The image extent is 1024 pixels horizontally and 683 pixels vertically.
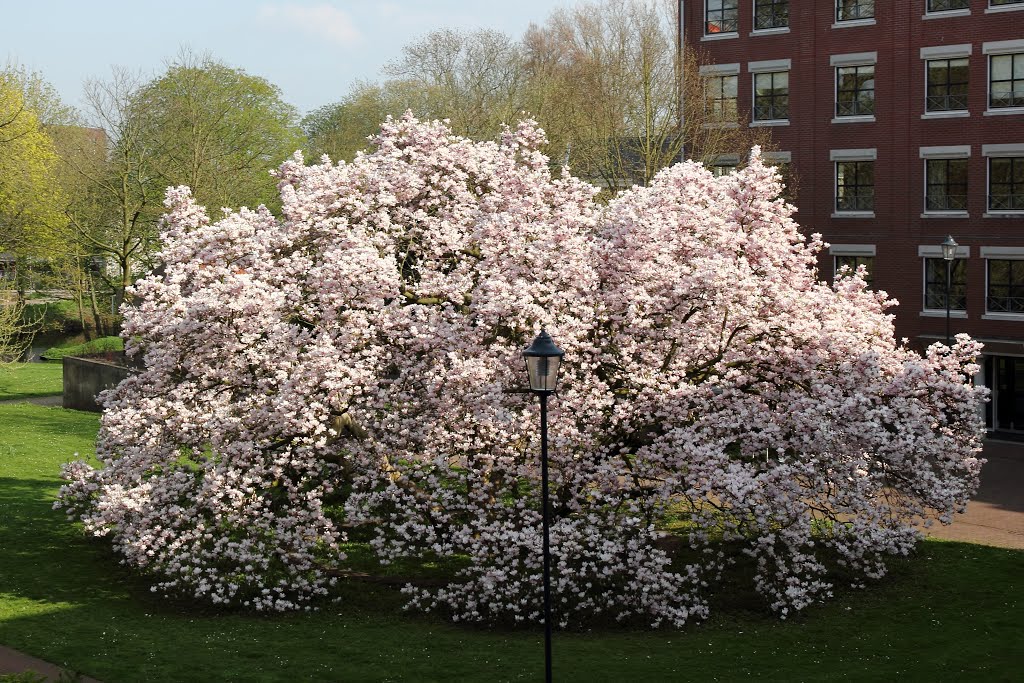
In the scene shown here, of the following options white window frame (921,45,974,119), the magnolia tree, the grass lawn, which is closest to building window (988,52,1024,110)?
white window frame (921,45,974,119)

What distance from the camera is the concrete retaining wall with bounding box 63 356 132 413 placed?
42250mm

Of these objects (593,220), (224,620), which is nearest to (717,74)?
(593,220)

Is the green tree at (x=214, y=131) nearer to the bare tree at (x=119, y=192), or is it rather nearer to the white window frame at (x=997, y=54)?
the bare tree at (x=119, y=192)

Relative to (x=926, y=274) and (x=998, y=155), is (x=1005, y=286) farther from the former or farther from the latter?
(x=998, y=155)

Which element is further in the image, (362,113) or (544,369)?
(362,113)

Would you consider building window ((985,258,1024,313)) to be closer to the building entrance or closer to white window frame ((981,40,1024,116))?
the building entrance

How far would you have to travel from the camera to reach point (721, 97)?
4669 centimetres

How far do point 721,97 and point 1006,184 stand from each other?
1195 cm

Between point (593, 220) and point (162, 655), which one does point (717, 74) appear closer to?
point (593, 220)

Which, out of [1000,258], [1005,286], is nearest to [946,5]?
[1000,258]

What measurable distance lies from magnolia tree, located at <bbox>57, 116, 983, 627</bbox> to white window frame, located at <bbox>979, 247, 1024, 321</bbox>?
2158cm

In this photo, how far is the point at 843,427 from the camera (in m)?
18.0

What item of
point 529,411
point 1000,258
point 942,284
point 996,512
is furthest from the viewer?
point 942,284

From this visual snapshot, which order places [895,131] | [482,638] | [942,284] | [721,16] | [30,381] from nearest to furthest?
[482,638] < [942,284] < [895,131] < [721,16] < [30,381]
